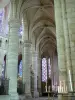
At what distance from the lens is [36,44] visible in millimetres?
27641

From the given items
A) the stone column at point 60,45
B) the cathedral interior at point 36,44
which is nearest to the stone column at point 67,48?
the cathedral interior at point 36,44

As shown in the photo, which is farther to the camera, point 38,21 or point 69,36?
point 38,21

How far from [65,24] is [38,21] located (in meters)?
15.2

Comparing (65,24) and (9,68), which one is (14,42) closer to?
(9,68)

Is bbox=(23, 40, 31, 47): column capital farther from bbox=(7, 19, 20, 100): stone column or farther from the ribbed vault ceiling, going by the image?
bbox=(7, 19, 20, 100): stone column

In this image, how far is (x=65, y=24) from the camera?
838 centimetres

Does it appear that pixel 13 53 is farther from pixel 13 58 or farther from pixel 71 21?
pixel 71 21

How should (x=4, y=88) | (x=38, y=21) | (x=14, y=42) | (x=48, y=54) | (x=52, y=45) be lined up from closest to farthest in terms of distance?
1. (x=4, y=88)
2. (x=14, y=42)
3. (x=38, y=21)
4. (x=52, y=45)
5. (x=48, y=54)

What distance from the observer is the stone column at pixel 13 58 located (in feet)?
43.9

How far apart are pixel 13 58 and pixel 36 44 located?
13649 millimetres

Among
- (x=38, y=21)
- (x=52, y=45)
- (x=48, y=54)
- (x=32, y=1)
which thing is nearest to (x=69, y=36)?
(x=32, y=1)

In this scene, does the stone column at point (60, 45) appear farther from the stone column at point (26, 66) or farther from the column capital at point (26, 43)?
the column capital at point (26, 43)

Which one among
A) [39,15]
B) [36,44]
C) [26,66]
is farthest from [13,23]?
[36,44]

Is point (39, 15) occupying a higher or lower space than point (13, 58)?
higher
